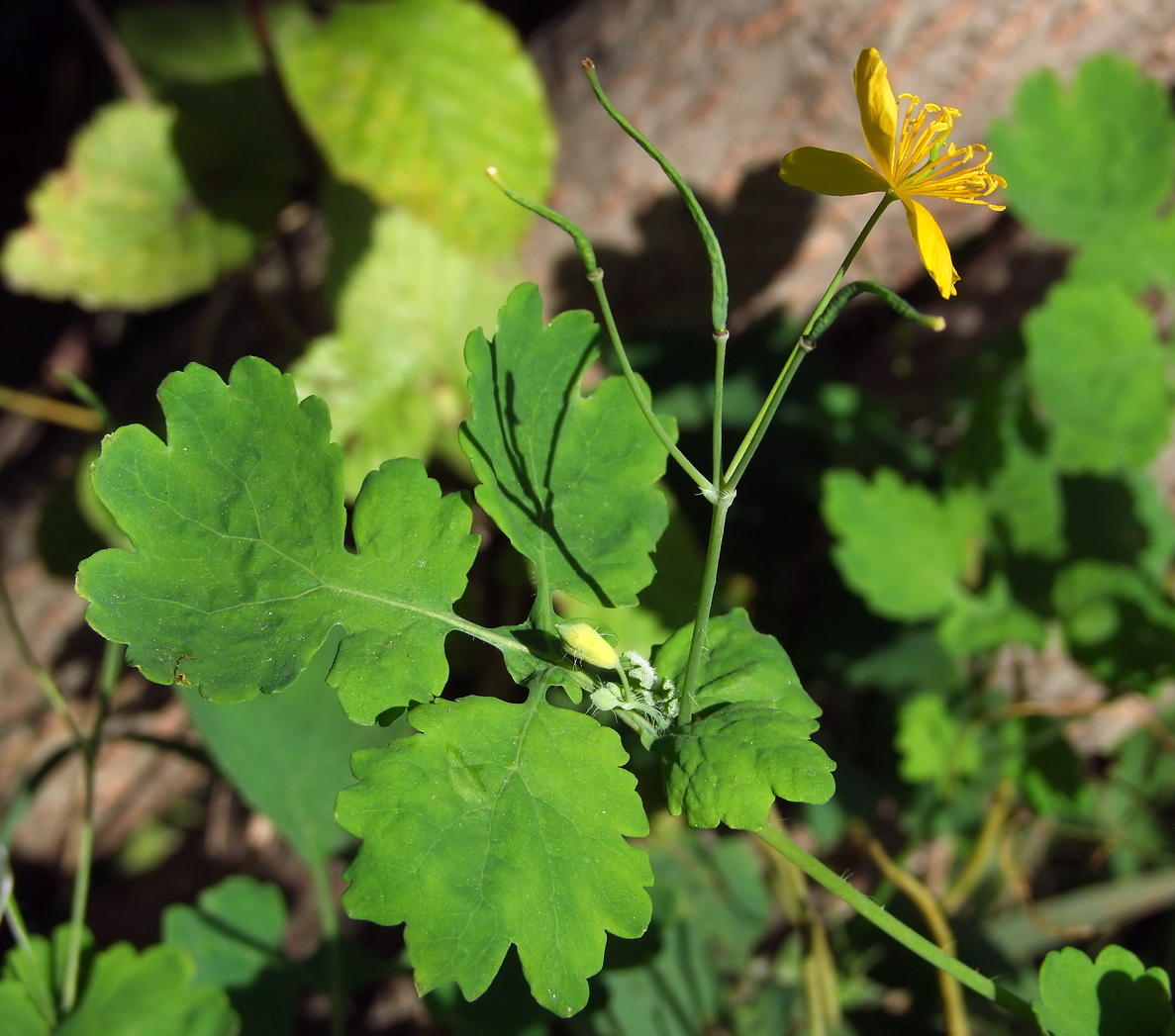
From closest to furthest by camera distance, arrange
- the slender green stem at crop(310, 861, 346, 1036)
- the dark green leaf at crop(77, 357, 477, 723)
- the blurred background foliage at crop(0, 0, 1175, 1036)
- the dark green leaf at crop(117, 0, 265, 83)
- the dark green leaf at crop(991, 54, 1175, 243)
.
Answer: the dark green leaf at crop(77, 357, 477, 723) < the slender green stem at crop(310, 861, 346, 1036) < the blurred background foliage at crop(0, 0, 1175, 1036) < the dark green leaf at crop(991, 54, 1175, 243) < the dark green leaf at crop(117, 0, 265, 83)

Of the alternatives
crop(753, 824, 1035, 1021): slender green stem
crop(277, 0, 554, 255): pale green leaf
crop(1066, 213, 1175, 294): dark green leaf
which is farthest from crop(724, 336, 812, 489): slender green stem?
crop(1066, 213, 1175, 294): dark green leaf

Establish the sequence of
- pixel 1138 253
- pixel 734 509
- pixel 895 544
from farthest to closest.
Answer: pixel 734 509 → pixel 1138 253 → pixel 895 544

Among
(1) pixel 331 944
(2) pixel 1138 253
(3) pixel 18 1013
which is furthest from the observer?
(2) pixel 1138 253

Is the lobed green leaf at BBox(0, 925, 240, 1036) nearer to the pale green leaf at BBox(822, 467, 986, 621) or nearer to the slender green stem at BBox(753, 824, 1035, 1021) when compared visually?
the slender green stem at BBox(753, 824, 1035, 1021)

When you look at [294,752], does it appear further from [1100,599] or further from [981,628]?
[1100,599]

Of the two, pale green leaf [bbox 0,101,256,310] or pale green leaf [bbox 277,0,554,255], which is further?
pale green leaf [bbox 0,101,256,310]

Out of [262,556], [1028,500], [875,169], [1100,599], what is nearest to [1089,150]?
[1028,500]

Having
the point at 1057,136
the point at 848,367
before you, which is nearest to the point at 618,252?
the point at 848,367
